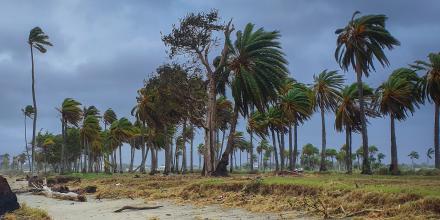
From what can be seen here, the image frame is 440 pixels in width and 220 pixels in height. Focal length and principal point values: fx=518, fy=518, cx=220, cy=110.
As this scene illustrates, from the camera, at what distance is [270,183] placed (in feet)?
Result: 76.0

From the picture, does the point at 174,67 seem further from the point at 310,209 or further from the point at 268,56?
the point at 310,209

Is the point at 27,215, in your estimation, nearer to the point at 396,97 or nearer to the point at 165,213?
the point at 165,213

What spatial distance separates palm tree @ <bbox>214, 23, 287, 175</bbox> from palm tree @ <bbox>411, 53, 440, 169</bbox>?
14743 millimetres

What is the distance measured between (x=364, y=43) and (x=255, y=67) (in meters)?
12.7

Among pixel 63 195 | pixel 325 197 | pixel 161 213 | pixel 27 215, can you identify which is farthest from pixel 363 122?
pixel 27 215

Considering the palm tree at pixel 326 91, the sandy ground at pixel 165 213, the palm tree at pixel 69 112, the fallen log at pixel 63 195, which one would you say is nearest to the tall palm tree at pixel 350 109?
the palm tree at pixel 326 91

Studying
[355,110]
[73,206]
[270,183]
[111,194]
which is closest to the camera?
[270,183]

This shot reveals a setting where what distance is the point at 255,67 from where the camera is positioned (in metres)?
41.7

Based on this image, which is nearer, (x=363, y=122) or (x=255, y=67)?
(x=255, y=67)

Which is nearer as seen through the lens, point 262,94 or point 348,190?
point 348,190

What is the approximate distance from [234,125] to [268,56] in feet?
20.5

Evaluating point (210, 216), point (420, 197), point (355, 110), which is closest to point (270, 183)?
point (210, 216)

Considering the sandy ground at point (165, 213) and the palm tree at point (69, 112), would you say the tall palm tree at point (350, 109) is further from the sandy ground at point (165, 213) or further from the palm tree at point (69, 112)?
the palm tree at point (69, 112)

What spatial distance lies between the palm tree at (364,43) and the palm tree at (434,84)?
337 cm
